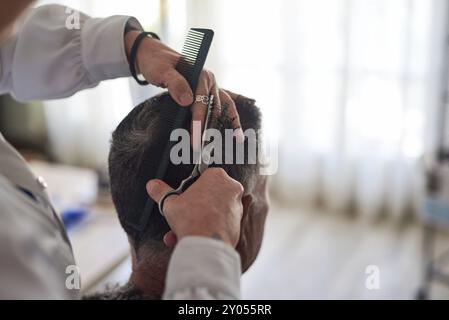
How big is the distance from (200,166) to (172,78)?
12 cm

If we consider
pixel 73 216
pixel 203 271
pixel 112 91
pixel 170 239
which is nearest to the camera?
pixel 203 271

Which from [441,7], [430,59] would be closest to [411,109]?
[430,59]

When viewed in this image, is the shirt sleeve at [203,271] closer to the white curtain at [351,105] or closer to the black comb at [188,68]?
the black comb at [188,68]

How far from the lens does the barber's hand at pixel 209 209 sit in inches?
21.1

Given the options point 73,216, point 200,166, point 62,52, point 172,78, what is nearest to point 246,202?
point 200,166

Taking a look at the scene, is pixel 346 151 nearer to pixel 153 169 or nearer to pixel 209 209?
pixel 153 169

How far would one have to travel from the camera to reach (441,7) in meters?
2.13

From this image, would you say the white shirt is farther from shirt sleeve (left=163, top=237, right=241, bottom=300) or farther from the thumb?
the thumb

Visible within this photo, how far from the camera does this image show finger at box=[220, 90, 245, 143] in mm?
695

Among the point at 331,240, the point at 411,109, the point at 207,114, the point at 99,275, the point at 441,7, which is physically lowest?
the point at 331,240

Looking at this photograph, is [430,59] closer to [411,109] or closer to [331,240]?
[411,109]

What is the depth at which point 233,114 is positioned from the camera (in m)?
0.70

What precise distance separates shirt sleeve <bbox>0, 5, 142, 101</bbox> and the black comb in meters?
0.10
